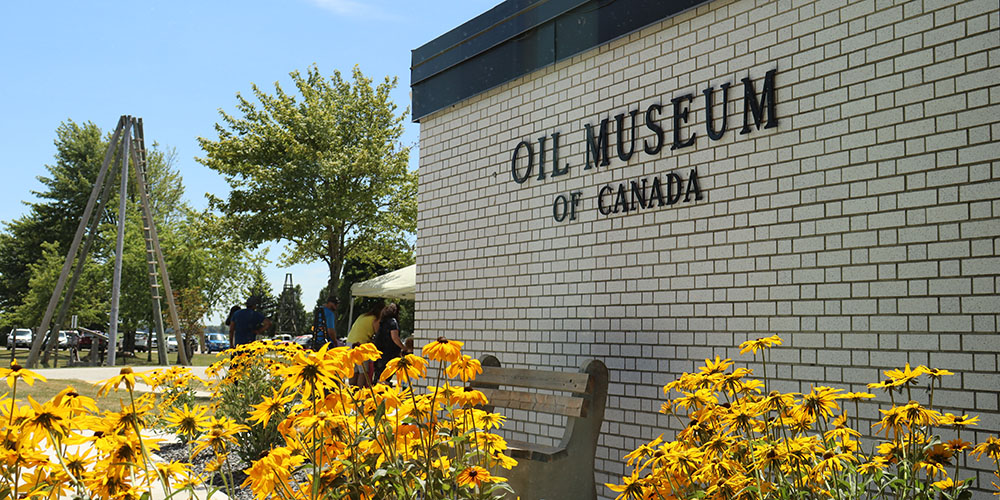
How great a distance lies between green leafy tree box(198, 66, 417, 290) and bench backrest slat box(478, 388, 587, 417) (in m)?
19.1

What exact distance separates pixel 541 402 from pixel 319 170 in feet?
66.5

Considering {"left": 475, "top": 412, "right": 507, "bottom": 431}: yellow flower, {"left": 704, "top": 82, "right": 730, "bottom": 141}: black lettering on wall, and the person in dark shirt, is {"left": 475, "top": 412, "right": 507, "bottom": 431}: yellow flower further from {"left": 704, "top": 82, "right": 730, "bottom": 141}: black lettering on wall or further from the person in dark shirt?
the person in dark shirt

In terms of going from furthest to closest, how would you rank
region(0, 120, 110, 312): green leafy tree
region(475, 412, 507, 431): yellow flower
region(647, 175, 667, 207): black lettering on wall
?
region(0, 120, 110, 312): green leafy tree, region(647, 175, 667, 207): black lettering on wall, region(475, 412, 507, 431): yellow flower

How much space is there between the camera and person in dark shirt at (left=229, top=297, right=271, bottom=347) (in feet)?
40.5

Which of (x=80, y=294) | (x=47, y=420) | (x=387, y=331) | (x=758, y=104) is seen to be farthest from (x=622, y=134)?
(x=80, y=294)

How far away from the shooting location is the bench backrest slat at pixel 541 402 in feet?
16.9

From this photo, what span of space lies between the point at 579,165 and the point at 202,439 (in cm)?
399

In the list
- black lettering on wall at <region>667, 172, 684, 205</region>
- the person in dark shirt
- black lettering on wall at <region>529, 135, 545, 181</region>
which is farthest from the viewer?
the person in dark shirt

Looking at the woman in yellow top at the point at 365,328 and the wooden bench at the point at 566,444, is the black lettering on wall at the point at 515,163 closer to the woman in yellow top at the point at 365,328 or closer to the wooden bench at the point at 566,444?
the wooden bench at the point at 566,444

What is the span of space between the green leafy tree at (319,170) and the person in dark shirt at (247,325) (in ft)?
39.2

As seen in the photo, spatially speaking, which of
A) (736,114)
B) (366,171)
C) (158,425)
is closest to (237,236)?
(366,171)

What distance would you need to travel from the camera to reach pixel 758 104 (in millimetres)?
5023

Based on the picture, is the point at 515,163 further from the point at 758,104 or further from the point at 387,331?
the point at 387,331

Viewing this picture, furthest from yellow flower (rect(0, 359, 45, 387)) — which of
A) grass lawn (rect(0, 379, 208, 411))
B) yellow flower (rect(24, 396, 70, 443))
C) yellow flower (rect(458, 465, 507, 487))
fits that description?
grass lawn (rect(0, 379, 208, 411))
